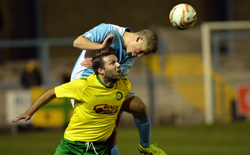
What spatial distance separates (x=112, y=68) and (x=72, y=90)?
1.60 feet

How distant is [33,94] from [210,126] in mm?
4905

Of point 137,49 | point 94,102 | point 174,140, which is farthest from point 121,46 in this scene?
point 174,140

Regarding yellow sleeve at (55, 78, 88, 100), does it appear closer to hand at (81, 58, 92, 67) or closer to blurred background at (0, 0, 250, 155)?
hand at (81, 58, 92, 67)

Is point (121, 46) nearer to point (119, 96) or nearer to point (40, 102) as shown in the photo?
point (119, 96)

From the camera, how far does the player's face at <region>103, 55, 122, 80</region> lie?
4566mm

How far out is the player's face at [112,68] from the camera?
4.57m

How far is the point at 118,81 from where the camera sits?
486 cm

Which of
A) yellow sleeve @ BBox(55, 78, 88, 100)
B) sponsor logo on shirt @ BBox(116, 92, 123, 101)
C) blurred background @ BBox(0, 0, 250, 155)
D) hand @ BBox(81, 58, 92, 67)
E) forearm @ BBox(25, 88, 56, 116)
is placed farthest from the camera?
blurred background @ BBox(0, 0, 250, 155)

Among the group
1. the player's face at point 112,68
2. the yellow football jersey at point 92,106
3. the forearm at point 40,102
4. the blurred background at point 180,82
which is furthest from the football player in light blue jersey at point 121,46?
the blurred background at point 180,82

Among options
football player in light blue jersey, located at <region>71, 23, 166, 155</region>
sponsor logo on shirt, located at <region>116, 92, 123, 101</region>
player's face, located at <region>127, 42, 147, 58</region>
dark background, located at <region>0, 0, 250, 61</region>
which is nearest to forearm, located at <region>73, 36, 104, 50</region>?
football player in light blue jersey, located at <region>71, 23, 166, 155</region>

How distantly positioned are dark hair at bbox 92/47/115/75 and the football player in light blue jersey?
0.24ft

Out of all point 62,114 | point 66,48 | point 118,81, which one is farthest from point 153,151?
point 66,48

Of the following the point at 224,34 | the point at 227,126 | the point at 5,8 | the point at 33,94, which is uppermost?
the point at 5,8

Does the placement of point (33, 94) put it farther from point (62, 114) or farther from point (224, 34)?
point (224, 34)
